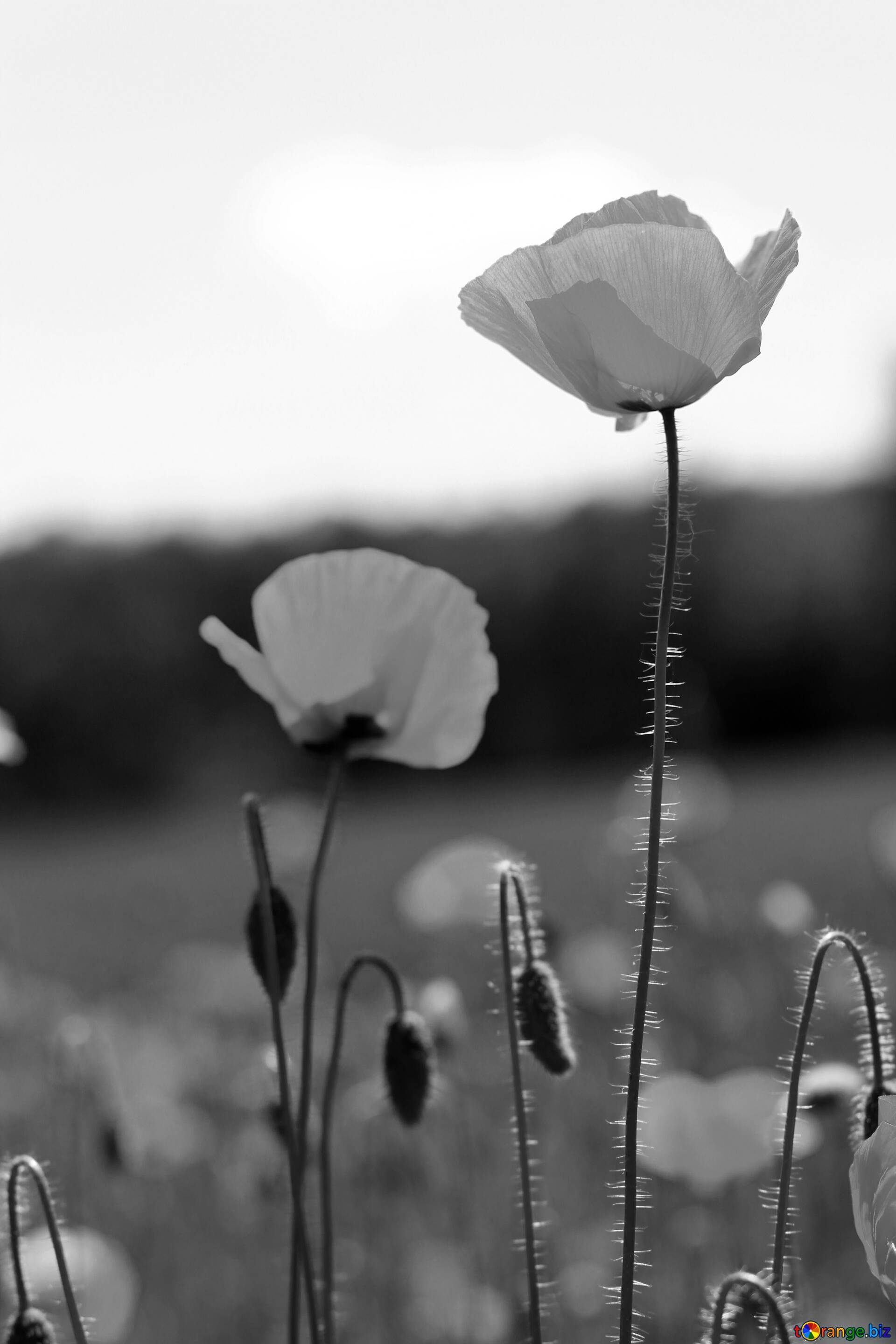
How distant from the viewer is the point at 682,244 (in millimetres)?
716

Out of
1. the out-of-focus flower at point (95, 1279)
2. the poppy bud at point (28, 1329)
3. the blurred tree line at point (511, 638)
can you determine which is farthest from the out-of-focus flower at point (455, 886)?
the blurred tree line at point (511, 638)

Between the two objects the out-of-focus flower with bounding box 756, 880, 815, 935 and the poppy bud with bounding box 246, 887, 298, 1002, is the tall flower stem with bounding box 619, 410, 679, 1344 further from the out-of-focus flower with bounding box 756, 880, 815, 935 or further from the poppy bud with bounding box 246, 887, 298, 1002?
the out-of-focus flower with bounding box 756, 880, 815, 935

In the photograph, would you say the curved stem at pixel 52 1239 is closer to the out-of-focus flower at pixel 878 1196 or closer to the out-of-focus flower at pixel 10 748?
the out-of-focus flower at pixel 10 748

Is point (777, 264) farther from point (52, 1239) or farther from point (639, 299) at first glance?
point (52, 1239)

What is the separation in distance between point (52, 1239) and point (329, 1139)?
0.51 ft

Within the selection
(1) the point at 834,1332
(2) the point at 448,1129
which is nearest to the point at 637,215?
(1) the point at 834,1332

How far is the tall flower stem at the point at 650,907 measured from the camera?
24.5 inches

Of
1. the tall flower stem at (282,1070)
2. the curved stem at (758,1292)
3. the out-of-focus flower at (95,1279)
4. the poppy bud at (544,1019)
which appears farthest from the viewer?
the out-of-focus flower at (95,1279)

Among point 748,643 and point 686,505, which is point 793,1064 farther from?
point 748,643

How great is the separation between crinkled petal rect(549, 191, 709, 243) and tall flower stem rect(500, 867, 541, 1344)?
0.32 metres

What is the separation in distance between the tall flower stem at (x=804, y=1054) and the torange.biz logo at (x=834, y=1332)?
3 centimetres

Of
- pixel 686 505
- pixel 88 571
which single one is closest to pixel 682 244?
pixel 686 505

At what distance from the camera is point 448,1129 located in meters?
2.36

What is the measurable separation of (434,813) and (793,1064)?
9688mm
